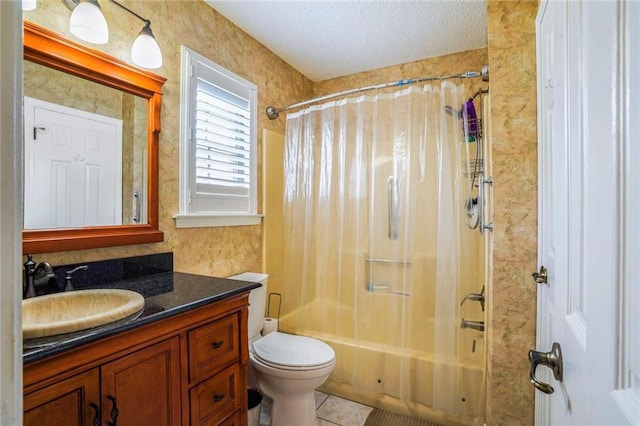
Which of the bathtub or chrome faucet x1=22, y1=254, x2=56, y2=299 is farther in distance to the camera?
the bathtub

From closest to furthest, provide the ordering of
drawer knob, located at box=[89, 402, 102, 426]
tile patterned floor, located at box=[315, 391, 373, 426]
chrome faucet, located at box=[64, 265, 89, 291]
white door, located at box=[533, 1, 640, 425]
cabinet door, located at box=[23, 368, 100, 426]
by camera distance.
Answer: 1. white door, located at box=[533, 1, 640, 425]
2. cabinet door, located at box=[23, 368, 100, 426]
3. drawer knob, located at box=[89, 402, 102, 426]
4. chrome faucet, located at box=[64, 265, 89, 291]
5. tile patterned floor, located at box=[315, 391, 373, 426]

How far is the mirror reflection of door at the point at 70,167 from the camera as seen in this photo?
120cm

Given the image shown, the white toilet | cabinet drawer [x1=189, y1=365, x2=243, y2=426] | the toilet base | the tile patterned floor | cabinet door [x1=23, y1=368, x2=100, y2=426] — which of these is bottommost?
the tile patterned floor

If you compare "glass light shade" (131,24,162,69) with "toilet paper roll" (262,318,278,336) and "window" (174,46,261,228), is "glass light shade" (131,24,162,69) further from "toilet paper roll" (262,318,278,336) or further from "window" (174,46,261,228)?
"toilet paper roll" (262,318,278,336)

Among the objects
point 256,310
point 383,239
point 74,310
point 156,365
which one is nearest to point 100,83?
point 74,310

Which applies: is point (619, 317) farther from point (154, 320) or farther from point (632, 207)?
point (154, 320)

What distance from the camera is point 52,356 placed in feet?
2.51

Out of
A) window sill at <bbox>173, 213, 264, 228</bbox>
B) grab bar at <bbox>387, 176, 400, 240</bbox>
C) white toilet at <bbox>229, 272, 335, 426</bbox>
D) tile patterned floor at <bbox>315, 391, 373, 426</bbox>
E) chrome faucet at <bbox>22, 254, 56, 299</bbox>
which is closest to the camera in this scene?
chrome faucet at <bbox>22, 254, 56, 299</bbox>

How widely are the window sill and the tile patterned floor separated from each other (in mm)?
1307

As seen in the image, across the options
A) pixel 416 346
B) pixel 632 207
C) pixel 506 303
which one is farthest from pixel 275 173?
pixel 632 207

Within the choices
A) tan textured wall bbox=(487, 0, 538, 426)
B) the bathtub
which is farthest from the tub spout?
tan textured wall bbox=(487, 0, 538, 426)

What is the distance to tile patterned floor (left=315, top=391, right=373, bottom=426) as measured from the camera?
6.15 feet

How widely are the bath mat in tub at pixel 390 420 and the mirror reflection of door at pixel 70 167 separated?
5.94 ft

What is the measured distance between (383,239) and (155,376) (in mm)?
1456
